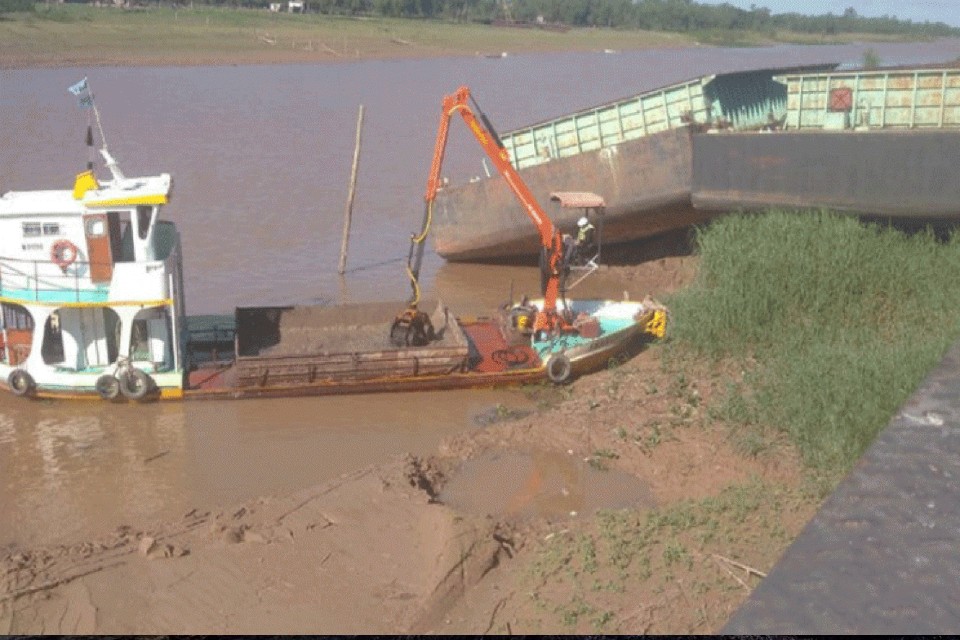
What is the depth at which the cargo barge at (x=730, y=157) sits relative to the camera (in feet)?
51.6

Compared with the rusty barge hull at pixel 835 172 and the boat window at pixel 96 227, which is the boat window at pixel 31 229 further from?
the rusty barge hull at pixel 835 172

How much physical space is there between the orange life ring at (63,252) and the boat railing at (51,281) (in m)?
0.06

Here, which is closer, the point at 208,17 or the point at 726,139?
the point at 726,139

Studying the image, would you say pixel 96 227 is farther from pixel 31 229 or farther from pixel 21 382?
pixel 21 382

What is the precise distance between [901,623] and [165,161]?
26496mm

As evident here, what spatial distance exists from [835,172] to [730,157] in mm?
1614

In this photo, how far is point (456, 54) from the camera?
68188 mm

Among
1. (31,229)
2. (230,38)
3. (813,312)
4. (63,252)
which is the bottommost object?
(813,312)

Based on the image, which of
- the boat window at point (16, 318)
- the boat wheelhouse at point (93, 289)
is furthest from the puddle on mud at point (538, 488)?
the boat window at point (16, 318)

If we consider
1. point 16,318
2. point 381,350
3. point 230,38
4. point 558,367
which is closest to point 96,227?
point 16,318

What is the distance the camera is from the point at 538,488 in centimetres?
991

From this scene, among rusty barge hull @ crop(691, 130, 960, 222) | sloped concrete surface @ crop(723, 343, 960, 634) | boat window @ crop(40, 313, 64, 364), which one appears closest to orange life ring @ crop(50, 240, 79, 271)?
boat window @ crop(40, 313, 64, 364)

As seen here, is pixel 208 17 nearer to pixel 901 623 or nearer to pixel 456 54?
pixel 456 54

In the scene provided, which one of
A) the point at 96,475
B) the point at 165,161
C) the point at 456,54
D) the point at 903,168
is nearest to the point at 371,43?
the point at 456,54
